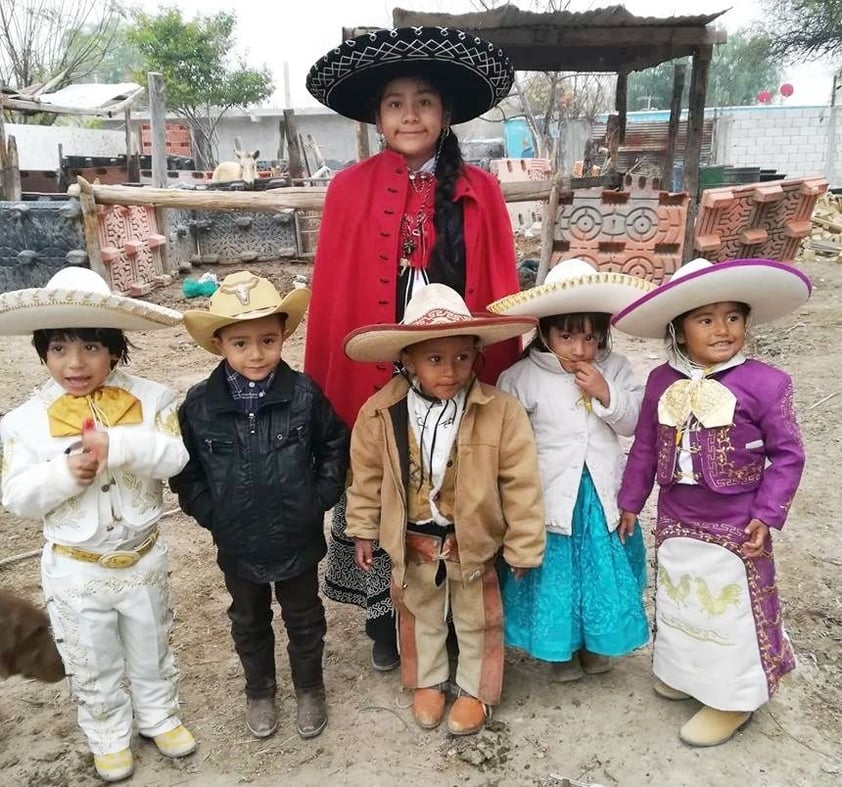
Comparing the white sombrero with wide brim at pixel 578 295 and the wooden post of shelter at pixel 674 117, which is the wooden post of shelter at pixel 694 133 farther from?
the white sombrero with wide brim at pixel 578 295

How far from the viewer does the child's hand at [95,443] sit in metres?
1.98

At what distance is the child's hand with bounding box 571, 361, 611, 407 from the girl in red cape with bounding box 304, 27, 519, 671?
0.38 meters

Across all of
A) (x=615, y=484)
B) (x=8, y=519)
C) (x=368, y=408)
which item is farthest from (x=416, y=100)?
(x=8, y=519)

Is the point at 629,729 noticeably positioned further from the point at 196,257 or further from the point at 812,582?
the point at 196,257

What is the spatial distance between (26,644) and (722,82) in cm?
5289

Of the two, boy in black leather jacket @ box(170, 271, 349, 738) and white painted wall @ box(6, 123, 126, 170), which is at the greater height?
white painted wall @ box(6, 123, 126, 170)

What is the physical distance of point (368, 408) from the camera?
7.80 ft

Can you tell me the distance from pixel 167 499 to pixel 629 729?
114 inches

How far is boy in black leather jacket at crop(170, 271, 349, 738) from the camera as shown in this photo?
7.29ft

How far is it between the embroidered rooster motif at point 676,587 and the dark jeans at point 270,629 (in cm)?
110

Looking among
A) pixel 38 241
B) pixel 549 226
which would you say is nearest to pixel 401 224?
pixel 549 226

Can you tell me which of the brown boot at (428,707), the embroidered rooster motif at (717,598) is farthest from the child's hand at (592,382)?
the brown boot at (428,707)

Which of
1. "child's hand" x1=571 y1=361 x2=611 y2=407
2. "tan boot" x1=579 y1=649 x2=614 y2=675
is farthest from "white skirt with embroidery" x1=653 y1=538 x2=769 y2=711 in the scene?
"child's hand" x1=571 y1=361 x2=611 y2=407

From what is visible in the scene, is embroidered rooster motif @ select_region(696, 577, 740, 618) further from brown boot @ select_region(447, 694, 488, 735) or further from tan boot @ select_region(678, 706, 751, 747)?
brown boot @ select_region(447, 694, 488, 735)
